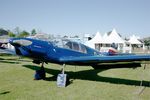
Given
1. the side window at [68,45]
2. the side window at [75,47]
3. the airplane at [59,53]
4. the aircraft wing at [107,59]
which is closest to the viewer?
the aircraft wing at [107,59]

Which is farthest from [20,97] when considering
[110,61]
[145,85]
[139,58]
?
[145,85]

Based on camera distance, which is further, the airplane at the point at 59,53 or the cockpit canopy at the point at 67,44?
the cockpit canopy at the point at 67,44

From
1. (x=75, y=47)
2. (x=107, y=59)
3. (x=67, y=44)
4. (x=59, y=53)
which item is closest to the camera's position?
(x=107, y=59)

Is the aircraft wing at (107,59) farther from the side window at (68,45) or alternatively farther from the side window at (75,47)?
the side window at (75,47)

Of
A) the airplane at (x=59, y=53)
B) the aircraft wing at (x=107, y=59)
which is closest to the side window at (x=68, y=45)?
the airplane at (x=59, y=53)

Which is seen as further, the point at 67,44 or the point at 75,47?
the point at 75,47

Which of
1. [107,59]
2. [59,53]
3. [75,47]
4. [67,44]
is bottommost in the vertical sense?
[107,59]

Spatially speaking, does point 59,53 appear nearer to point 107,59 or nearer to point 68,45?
point 68,45

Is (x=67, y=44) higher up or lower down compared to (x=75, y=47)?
higher up

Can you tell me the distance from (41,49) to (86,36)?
159ft

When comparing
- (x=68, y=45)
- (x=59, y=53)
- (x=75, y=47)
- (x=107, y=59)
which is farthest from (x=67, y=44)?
(x=107, y=59)

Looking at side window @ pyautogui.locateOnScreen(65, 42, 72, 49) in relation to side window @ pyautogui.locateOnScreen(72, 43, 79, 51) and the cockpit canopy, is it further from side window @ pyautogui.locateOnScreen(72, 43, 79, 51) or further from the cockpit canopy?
side window @ pyautogui.locateOnScreen(72, 43, 79, 51)

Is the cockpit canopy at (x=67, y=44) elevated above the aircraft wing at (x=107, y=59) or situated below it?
above

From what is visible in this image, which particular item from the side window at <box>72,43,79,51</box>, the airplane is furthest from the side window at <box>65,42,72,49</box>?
A: the side window at <box>72,43,79,51</box>
